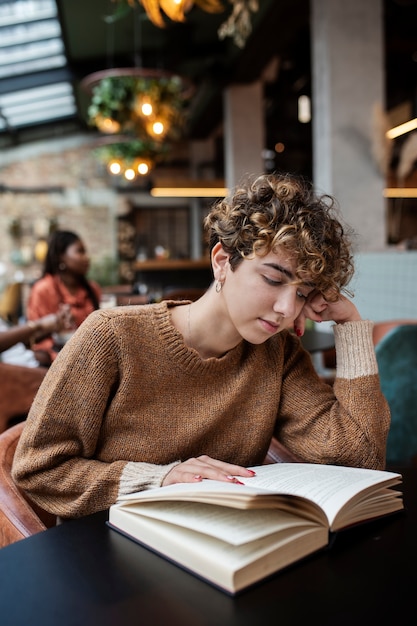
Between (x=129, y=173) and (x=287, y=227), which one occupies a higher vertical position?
(x=129, y=173)

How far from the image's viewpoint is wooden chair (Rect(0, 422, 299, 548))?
3.19 feet

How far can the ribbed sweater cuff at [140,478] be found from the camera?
100cm

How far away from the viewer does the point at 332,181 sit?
4.30m

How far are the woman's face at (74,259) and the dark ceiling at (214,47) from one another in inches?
123

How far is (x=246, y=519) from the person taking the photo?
0.74 meters

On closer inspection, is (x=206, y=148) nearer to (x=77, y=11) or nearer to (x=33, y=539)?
(x=77, y=11)

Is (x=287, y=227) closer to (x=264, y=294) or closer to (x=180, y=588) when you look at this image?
(x=264, y=294)

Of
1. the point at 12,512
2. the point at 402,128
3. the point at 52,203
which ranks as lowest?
the point at 12,512

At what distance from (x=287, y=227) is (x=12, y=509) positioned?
681 mm

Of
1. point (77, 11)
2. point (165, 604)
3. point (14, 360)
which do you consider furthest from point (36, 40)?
point (165, 604)

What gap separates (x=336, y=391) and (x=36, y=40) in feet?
26.2

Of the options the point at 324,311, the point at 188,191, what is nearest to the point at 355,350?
the point at 324,311

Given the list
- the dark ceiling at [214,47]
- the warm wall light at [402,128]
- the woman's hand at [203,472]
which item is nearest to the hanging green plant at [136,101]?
the dark ceiling at [214,47]

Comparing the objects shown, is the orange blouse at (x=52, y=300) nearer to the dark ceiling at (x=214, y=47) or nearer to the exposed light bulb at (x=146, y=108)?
the exposed light bulb at (x=146, y=108)
